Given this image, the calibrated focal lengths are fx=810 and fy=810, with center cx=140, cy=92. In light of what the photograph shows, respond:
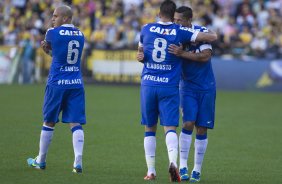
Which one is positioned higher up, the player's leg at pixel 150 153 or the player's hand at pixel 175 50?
the player's hand at pixel 175 50

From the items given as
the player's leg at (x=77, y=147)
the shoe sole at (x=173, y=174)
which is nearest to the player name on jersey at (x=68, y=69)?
the player's leg at (x=77, y=147)

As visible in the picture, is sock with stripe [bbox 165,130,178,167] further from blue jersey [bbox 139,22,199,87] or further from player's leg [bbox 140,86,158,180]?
blue jersey [bbox 139,22,199,87]

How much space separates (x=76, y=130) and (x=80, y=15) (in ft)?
70.2

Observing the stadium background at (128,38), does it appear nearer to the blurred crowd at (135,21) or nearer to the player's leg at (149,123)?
the blurred crowd at (135,21)

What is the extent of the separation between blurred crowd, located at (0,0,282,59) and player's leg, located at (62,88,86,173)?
16.6m

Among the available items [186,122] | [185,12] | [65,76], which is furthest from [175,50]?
[65,76]

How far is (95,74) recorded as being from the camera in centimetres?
2914

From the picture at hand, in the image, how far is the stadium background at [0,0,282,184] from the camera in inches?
455

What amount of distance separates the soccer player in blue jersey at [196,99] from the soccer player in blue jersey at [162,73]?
0.77 ft

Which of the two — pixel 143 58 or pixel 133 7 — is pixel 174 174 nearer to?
pixel 143 58

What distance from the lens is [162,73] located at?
10258mm

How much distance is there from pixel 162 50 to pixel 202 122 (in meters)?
1.09

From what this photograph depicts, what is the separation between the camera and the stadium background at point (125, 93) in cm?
1156

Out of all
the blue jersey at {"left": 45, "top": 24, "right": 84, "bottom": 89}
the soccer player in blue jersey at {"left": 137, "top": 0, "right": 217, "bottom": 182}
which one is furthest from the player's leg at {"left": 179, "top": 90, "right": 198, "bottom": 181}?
the blue jersey at {"left": 45, "top": 24, "right": 84, "bottom": 89}
